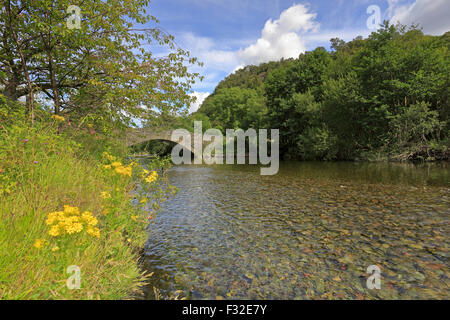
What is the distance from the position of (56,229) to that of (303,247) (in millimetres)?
4687

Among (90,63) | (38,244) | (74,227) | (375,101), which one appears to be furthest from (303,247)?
(375,101)

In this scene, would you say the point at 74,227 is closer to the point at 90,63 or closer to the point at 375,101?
the point at 90,63

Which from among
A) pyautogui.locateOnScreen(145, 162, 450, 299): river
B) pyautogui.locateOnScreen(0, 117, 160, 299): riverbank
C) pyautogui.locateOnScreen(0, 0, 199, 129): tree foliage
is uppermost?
pyautogui.locateOnScreen(0, 0, 199, 129): tree foliage

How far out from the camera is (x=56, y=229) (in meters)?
2.51

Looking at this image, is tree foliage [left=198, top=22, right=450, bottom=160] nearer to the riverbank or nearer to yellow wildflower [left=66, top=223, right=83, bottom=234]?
the riverbank

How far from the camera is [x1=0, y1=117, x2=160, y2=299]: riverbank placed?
251cm

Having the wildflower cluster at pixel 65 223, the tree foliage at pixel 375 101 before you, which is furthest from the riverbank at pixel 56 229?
the tree foliage at pixel 375 101

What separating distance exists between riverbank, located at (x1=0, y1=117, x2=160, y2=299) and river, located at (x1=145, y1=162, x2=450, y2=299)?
3.16 feet

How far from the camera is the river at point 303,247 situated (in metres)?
3.75

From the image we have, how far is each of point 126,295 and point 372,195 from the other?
9.99 metres

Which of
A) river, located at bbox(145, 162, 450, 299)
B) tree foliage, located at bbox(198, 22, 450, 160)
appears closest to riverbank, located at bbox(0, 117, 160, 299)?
river, located at bbox(145, 162, 450, 299)

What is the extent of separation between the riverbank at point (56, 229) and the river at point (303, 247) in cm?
96

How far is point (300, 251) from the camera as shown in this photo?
16.6ft
